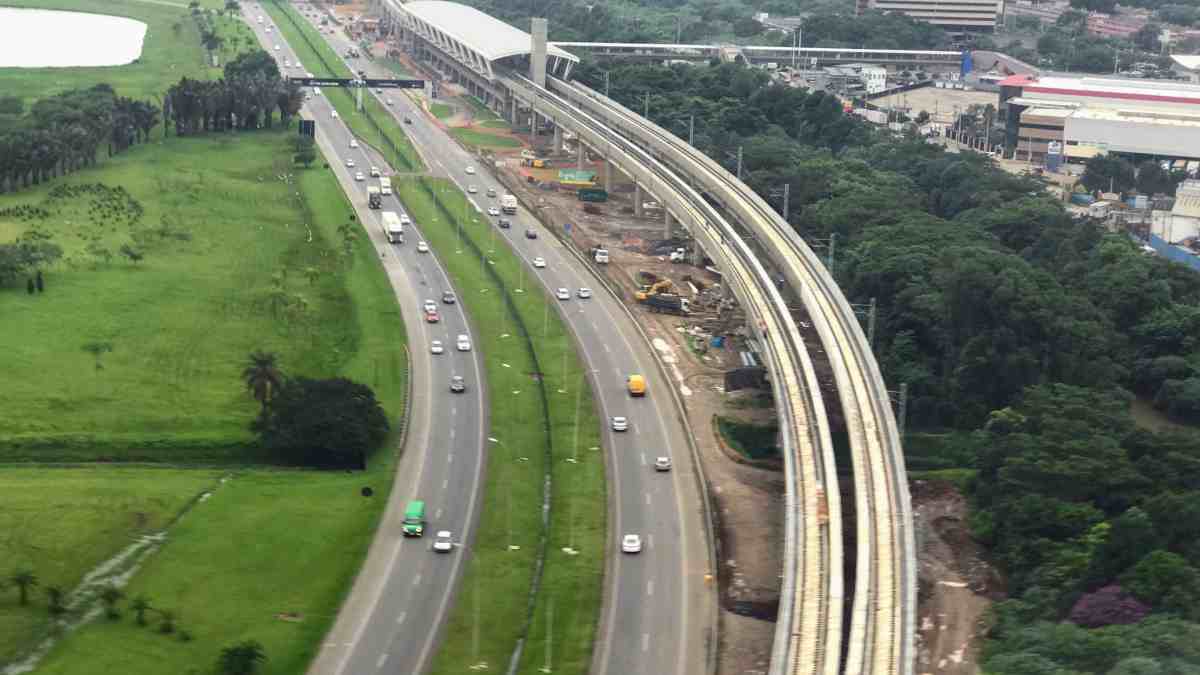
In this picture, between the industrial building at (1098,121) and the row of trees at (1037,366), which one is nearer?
the row of trees at (1037,366)

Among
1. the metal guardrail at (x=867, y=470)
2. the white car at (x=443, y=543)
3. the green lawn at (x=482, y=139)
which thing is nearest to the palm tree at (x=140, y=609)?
the white car at (x=443, y=543)

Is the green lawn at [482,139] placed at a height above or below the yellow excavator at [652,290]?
above

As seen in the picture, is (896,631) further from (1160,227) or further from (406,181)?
(406,181)

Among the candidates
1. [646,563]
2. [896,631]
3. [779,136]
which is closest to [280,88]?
[779,136]

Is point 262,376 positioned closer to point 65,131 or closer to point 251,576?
point 251,576

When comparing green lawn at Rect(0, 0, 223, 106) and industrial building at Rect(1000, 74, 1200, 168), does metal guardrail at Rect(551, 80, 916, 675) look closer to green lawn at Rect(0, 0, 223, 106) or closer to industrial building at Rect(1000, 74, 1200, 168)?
industrial building at Rect(1000, 74, 1200, 168)

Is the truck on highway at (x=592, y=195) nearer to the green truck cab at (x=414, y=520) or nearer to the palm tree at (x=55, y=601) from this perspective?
the green truck cab at (x=414, y=520)

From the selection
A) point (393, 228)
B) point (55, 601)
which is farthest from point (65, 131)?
point (55, 601)
